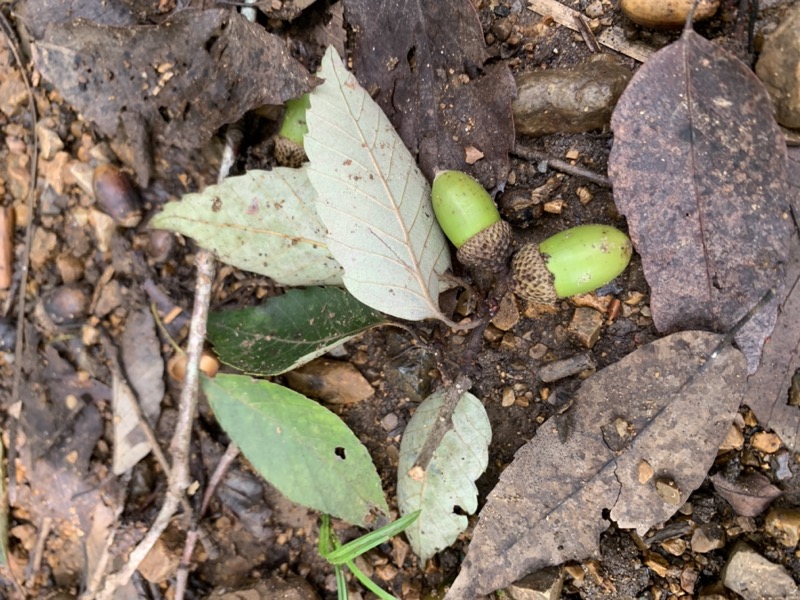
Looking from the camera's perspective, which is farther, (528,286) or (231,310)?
(231,310)

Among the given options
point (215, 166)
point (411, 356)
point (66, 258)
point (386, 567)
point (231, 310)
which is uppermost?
point (215, 166)

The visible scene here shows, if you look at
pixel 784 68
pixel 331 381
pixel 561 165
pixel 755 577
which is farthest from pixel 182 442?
pixel 784 68

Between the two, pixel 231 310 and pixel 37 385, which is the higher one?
pixel 231 310

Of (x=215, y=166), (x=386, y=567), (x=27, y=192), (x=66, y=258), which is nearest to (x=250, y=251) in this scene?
(x=215, y=166)

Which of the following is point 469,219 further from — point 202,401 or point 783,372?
point 202,401

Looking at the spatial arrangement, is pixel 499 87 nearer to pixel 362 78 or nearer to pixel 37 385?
pixel 362 78

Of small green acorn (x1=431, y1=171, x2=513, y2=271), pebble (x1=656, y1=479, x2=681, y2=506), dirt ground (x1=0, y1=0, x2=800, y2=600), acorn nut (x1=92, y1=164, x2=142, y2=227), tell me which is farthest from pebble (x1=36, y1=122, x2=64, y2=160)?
pebble (x1=656, y1=479, x2=681, y2=506)

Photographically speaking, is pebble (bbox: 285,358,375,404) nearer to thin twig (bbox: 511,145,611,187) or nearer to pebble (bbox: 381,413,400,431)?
pebble (bbox: 381,413,400,431)
